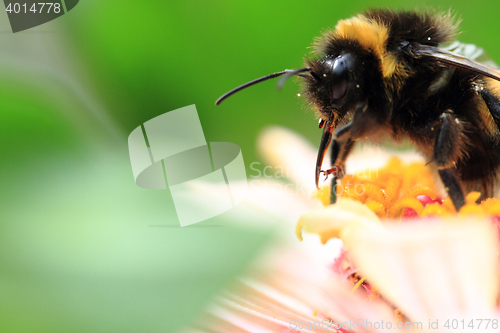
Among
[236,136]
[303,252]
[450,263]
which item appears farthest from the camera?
[236,136]

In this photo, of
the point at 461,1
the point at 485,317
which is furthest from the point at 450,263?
the point at 461,1

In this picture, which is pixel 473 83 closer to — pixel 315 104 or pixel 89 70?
pixel 315 104

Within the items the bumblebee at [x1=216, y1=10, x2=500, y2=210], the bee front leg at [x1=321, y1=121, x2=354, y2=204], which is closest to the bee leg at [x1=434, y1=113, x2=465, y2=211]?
the bumblebee at [x1=216, y1=10, x2=500, y2=210]

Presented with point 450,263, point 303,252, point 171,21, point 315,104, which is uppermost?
point 171,21

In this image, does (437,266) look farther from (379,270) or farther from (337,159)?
(337,159)

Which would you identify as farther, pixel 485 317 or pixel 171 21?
pixel 171 21

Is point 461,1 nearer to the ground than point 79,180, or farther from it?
farther from it
